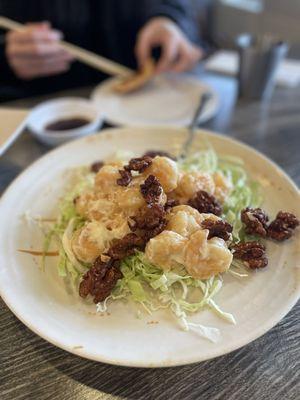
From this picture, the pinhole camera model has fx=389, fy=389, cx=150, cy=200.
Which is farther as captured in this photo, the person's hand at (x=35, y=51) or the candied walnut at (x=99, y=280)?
the person's hand at (x=35, y=51)

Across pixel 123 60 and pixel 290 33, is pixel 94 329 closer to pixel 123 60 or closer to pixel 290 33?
pixel 123 60

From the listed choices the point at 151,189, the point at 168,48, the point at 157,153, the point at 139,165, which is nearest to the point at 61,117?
the point at 157,153

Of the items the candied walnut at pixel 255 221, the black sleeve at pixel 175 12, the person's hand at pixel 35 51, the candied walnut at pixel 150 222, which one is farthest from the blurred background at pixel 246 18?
the candied walnut at pixel 150 222

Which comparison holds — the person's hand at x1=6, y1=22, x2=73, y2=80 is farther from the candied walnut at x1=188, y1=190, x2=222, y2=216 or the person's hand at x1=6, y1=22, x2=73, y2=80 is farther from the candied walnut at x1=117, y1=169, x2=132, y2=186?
the candied walnut at x1=188, y1=190, x2=222, y2=216

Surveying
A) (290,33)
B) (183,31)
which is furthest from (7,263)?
(290,33)

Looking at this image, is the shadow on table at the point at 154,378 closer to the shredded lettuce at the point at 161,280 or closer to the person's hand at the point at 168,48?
the shredded lettuce at the point at 161,280

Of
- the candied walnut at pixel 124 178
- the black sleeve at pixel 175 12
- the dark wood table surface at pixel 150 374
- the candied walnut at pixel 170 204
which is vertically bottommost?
the dark wood table surface at pixel 150 374

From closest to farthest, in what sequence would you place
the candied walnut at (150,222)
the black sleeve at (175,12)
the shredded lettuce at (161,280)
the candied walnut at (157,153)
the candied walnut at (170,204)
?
the shredded lettuce at (161,280)
the candied walnut at (150,222)
the candied walnut at (170,204)
the candied walnut at (157,153)
the black sleeve at (175,12)
